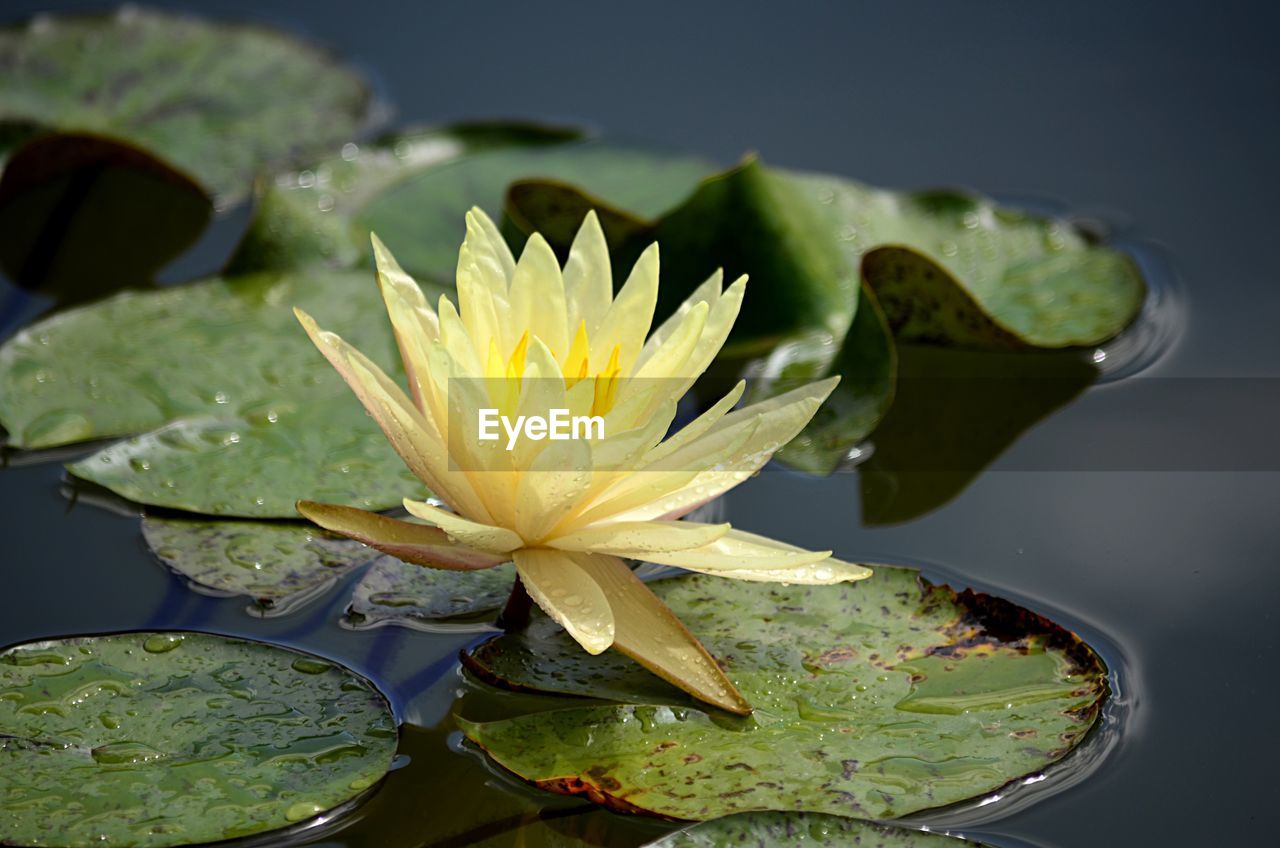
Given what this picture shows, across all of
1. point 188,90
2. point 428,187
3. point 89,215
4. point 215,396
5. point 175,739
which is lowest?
point 175,739

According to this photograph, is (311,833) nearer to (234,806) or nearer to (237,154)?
(234,806)

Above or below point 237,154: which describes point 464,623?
below

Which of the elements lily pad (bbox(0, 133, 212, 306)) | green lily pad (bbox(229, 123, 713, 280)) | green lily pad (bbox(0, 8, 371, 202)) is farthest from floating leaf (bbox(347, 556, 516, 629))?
green lily pad (bbox(0, 8, 371, 202))

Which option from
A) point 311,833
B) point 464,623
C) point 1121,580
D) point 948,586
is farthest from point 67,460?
point 1121,580

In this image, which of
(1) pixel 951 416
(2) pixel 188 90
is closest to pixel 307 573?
(1) pixel 951 416

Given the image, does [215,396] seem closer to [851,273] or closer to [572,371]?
[572,371]

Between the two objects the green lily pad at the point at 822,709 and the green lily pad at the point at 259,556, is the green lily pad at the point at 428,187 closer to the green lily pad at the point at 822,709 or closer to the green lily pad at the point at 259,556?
the green lily pad at the point at 259,556

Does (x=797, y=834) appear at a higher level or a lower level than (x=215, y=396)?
lower
